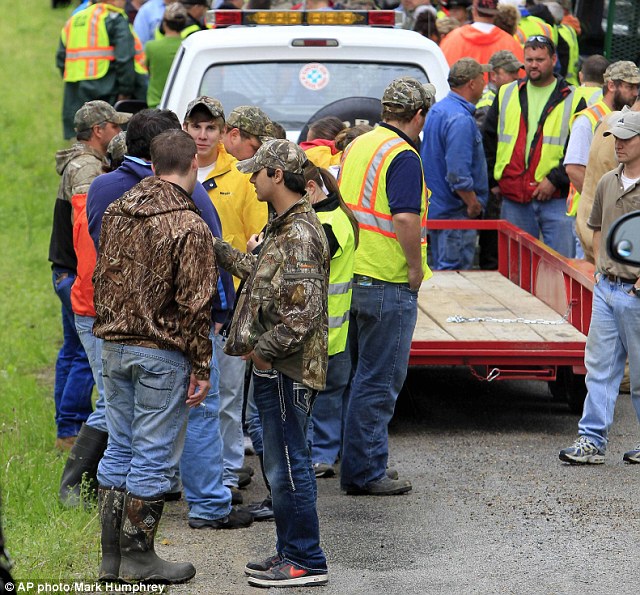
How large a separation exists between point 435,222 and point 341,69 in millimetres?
1454

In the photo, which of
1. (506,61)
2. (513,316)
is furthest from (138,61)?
(513,316)

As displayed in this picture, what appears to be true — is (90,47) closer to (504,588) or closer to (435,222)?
(435,222)

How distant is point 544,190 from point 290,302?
530 centimetres

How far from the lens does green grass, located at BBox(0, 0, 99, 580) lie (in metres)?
5.96

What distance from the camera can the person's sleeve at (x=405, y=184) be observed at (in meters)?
6.61

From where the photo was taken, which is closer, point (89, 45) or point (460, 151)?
point (460, 151)

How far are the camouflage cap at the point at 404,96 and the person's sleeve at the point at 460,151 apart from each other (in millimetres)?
3222

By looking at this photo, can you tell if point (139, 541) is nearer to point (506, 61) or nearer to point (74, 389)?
point (74, 389)

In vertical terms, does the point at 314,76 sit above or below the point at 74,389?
above

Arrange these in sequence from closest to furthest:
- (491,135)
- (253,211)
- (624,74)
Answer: (253,211), (624,74), (491,135)

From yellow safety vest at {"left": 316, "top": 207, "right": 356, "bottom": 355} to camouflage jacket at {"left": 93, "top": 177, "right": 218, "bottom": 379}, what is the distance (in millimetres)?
941

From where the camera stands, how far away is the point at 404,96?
668cm

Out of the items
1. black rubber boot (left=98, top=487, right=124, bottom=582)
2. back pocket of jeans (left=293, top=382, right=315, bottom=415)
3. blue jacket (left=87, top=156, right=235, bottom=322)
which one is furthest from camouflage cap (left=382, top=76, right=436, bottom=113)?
black rubber boot (left=98, top=487, right=124, bottom=582)

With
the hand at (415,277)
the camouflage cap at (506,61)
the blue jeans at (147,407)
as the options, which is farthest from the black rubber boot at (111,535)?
the camouflage cap at (506,61)
